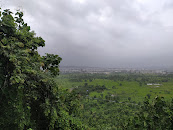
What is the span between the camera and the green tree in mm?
4027

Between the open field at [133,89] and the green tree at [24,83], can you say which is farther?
the open field at [133,89]

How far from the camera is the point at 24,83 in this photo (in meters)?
4.34

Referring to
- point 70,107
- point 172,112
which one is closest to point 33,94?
point 70,107

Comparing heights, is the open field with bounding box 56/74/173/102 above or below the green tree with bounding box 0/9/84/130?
below

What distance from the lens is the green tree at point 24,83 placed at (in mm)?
4027

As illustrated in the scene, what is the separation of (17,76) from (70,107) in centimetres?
411

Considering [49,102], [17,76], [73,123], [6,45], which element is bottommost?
[73,123]

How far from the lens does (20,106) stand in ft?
13.5

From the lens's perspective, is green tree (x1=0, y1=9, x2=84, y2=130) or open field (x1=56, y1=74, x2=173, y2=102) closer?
green tree (x1=0, y1=9, x2=84, y2=130)

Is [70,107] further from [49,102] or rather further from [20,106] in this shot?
[20,106]

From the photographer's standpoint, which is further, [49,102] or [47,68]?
[47,68]

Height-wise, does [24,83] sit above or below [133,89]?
above

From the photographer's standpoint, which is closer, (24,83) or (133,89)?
(24,83)

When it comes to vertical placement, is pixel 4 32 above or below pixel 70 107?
above
